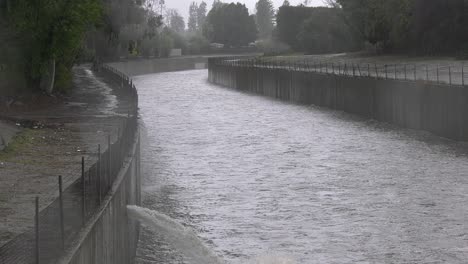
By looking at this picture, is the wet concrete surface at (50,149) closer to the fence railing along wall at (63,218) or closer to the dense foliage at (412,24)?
the fence railing along wall at (63,218)

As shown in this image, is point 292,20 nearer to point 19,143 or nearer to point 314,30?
point 314,30

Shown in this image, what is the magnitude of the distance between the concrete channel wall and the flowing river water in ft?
3.25

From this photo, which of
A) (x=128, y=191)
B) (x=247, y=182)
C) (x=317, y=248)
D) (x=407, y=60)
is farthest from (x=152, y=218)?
(x=407, y=60)

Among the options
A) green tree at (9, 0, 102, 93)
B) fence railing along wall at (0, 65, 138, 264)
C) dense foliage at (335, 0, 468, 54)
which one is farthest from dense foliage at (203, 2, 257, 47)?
fence railing along wall at (0, 65, 138, 264)

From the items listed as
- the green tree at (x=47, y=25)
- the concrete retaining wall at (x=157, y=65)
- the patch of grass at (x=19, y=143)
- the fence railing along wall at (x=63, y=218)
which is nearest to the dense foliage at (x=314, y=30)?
the concrete retaining wall at (x=157, y=65)

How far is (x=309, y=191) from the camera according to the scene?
27.2 metres

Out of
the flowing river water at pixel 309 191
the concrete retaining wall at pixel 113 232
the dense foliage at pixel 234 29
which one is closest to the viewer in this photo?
the concrete retaining wall at pixel 113 232

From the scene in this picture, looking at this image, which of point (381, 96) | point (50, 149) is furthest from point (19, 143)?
point (381, 96)

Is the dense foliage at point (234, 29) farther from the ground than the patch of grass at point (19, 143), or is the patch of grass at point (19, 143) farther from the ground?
the dense foliage at point (234, 29)

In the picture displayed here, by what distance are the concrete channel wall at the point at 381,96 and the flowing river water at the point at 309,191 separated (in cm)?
99

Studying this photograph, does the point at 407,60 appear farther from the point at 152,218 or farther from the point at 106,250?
the point at 106,250

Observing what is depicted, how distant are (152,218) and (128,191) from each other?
150 cm

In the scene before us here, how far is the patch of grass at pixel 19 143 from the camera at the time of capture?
87.5 ft

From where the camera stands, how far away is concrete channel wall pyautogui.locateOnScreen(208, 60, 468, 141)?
39156 mm
